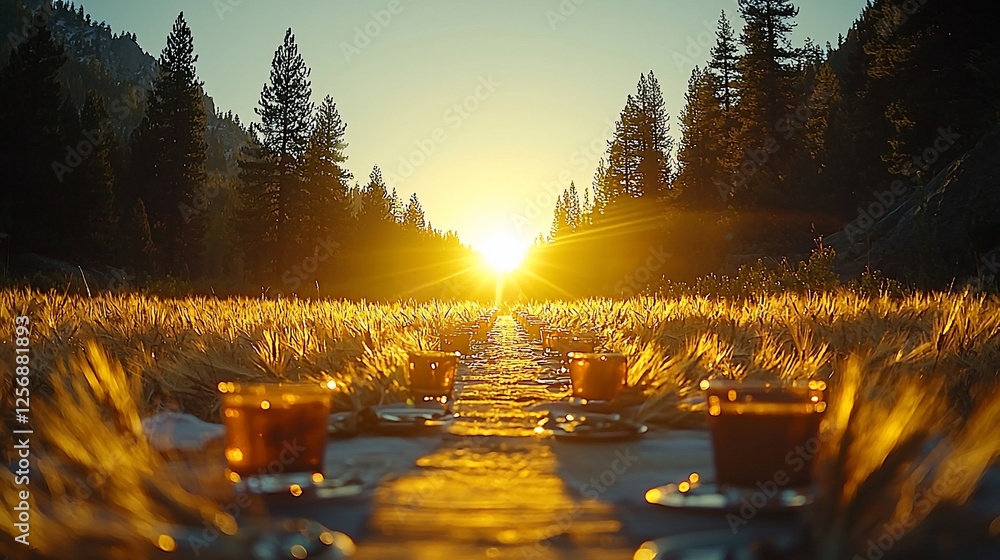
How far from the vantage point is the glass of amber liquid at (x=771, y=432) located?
7.39 ft

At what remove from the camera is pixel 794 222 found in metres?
43.2

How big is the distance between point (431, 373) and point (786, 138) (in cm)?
4479

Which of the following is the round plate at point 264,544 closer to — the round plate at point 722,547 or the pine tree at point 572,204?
the round plate at point 722,547

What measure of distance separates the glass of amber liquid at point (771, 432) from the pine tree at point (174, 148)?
169 ft

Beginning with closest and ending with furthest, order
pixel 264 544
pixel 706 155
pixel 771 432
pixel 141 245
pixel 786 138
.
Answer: pixel 264 544
pixel 771 432
pixel 786 138
pixel 141 245
pixel 706 155

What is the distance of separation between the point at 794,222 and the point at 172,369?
1663 inches

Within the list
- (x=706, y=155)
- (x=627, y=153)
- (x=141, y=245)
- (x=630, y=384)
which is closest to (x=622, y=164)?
(x=627, y=153)

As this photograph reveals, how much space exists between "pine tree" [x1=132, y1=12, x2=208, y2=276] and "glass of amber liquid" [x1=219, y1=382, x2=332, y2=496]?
50.7 metres

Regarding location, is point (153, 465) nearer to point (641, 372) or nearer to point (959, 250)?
point (641, 372)

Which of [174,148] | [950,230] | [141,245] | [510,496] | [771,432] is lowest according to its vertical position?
[510,496]

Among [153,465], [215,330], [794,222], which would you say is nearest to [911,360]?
[153,465]

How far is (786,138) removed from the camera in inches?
1788

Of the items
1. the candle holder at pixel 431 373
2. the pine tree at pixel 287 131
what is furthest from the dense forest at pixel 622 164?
the candle holder at pixel 431 373

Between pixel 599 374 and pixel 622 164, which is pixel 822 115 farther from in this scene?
pixel 599 374
